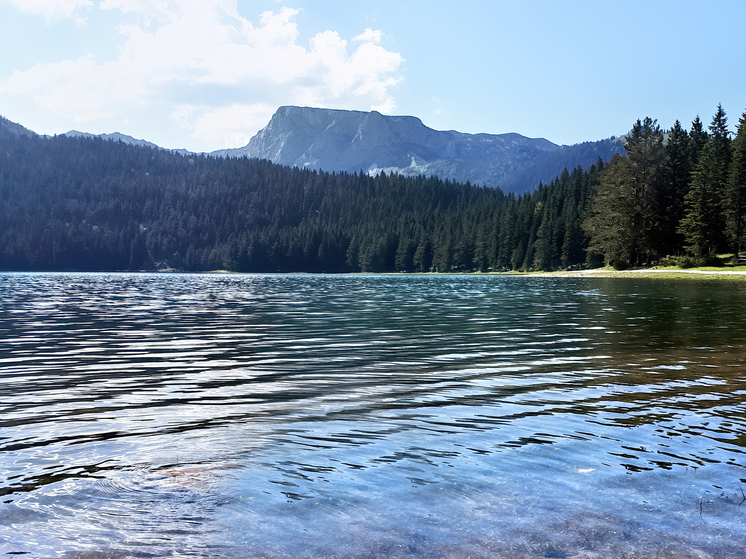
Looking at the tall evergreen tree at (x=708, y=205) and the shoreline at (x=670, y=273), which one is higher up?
the tall evergreen tree at (x=708, y=205)

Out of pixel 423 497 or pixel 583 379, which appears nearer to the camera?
pixel 423 497

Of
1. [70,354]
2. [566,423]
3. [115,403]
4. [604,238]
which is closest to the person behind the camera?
[566,423]

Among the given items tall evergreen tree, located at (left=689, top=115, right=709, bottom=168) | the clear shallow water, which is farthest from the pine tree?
the clear shallow water

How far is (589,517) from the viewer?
6.10 metres

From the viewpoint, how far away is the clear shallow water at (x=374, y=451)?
5707 millimetres

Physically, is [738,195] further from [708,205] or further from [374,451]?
[374,451]

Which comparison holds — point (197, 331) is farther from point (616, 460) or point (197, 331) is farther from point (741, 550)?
point (741, 550)

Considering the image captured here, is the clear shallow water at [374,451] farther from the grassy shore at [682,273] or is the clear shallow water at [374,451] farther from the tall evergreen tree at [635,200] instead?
the tall evergreen tree at [635,200]

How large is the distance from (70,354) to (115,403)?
794cm

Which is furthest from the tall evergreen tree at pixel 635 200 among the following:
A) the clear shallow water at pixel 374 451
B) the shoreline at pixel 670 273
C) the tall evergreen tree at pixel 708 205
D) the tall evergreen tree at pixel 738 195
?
the clear shallow water at pixel 374 451

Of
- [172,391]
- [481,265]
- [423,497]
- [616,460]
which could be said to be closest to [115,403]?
A: [172,391]

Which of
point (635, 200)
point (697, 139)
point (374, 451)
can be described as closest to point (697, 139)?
point (697, 139)

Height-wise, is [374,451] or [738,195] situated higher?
[738,195]

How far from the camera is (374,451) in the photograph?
850 cm
